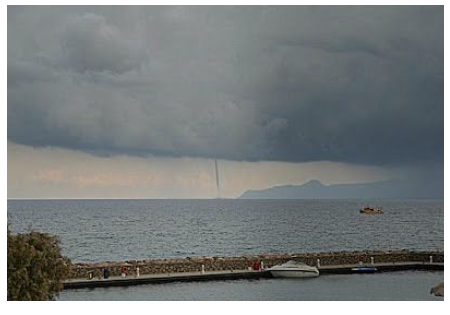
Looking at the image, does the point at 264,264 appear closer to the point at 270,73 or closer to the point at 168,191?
the point at 168,191

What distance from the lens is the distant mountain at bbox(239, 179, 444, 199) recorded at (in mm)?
10328

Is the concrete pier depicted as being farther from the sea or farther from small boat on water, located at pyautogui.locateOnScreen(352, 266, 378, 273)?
the sea

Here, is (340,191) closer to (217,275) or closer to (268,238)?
(268,238)

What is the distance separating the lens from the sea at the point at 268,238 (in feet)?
32.1

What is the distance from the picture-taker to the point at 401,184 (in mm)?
10344

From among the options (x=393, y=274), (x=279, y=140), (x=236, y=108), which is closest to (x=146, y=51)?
(x=236, y=108)

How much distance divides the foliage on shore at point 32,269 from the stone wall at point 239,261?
1956 mm

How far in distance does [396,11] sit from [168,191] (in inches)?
144

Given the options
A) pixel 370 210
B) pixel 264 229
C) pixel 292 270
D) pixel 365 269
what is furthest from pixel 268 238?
pixel 370 210

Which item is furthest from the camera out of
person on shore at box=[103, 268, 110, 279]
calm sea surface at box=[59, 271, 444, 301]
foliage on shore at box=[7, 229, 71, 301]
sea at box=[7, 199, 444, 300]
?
person on shore at box=[103, 268, 110, 279]

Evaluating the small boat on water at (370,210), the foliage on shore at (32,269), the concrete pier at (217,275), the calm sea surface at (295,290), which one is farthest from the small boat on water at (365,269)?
the foliage on shore at (32,269)

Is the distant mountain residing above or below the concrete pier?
above

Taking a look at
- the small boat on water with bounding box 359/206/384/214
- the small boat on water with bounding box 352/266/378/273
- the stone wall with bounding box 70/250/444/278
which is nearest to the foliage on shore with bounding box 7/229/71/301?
the stone wall with bounding box 70/250/444/278

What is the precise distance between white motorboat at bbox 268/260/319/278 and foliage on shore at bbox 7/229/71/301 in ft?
10.1
